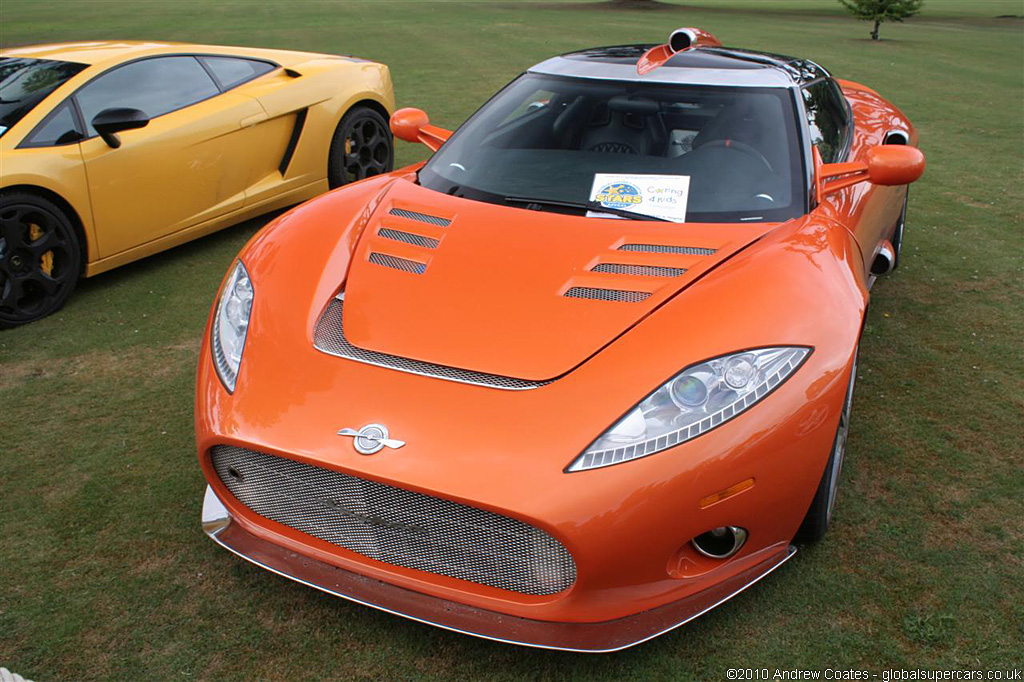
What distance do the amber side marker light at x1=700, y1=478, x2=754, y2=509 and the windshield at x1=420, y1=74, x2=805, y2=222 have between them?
40.9 inches

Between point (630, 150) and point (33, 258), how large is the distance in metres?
2.94

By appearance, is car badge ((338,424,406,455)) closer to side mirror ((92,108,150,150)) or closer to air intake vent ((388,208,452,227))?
air intake vent ((388,208,452,227))

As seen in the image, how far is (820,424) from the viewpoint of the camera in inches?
87.4

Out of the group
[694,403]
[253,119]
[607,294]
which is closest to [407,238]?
[607,294]

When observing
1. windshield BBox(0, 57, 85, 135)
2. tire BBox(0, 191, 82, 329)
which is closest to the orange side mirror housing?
tire BBox(0, 191, 82, 329)

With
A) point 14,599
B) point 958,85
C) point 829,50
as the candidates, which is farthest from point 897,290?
point 829,50

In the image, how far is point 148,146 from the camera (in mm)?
4723

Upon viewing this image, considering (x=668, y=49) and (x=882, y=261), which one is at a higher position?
(x=668, y=49)

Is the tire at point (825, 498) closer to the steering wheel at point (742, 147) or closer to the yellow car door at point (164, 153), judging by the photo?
the steering wheel at point (742, 147)

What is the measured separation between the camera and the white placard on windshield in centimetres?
289

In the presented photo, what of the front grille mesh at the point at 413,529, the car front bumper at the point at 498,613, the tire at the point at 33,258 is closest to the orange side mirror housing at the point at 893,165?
the car front bumper at the point at 498,613

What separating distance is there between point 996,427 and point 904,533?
0.92 meters

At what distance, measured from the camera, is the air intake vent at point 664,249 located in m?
2.63

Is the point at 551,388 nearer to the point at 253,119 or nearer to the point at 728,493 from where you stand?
the point at 728,493
